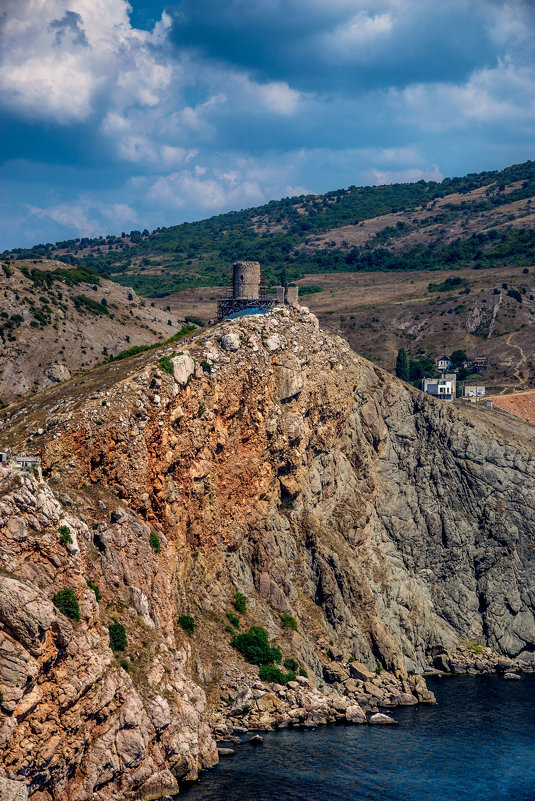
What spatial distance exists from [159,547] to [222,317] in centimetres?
3388

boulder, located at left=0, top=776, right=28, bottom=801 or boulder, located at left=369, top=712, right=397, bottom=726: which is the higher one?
boulder, located at left=0, top=776, right=28, bottom=801

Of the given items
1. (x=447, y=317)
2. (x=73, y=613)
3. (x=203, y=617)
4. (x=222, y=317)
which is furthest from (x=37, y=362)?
(x=447, y=317)

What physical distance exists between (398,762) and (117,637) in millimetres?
21673

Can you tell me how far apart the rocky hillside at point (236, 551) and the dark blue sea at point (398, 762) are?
2369 mm

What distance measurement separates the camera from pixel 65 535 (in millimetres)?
59781

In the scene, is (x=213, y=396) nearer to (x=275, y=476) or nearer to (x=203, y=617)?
(x=275, y=476)

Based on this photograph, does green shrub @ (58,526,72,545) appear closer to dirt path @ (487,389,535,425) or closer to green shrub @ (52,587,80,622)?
green shrub @ (52,587,80,622)

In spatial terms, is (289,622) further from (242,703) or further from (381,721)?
(242,703)

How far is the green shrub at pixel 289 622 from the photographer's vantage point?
282 ft

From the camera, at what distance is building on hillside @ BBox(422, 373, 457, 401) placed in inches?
5182

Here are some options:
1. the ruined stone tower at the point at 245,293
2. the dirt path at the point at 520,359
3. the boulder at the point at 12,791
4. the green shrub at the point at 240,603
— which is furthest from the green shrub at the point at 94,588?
the dirt path at the point at 520,359

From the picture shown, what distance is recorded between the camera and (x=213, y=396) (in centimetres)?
8569

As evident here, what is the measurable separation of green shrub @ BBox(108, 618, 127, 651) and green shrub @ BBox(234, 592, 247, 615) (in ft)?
64.4

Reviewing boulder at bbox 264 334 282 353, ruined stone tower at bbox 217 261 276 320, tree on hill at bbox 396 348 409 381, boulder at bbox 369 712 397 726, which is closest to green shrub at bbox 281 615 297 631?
boulder at bbox 369 712 397 726
